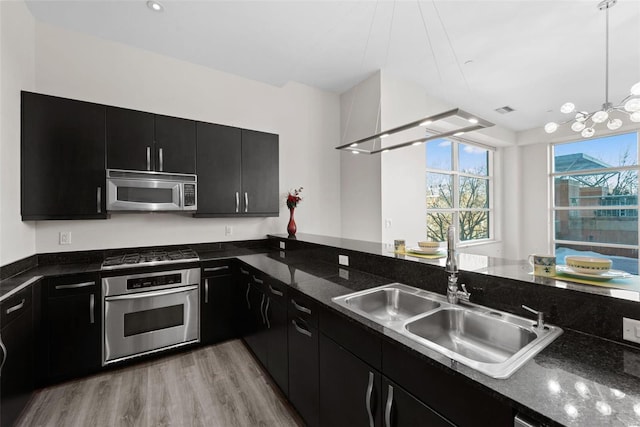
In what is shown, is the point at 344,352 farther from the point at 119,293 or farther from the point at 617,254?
the point at 617,254

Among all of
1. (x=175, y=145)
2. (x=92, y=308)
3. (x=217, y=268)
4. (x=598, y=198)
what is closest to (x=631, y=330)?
(x=217, y=268)

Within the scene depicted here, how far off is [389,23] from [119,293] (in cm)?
352

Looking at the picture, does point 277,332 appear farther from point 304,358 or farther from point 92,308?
point 92,308

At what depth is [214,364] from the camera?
2492mm

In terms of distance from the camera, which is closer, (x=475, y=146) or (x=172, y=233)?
(x=172, y=233)

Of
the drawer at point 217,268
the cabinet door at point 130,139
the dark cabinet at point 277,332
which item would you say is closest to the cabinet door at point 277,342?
the dark cabinet at point 277,332

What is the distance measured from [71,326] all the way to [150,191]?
4.13ft

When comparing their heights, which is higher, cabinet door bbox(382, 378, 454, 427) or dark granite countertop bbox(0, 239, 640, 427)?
dark granite countertop bbox(0, 239, 640, 427)

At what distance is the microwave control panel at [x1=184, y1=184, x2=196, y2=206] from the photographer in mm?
2865

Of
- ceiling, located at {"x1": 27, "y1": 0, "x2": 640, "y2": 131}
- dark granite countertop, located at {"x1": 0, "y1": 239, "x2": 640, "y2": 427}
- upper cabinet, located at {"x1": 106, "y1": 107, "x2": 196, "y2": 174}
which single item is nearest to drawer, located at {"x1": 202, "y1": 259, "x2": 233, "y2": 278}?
upper cabinet, located at {"x1": 106, "y1": 107, "x2": 196, "y2": 174}

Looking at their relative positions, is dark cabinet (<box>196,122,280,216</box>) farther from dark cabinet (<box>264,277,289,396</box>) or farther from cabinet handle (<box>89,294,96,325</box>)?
dark cabinet (<box>264,277,289,396</box>)

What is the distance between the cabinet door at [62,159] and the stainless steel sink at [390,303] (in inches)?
96.5

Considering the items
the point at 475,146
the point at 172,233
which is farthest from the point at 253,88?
the point at 475,146

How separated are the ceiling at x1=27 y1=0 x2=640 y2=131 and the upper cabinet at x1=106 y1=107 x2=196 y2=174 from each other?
88cm
